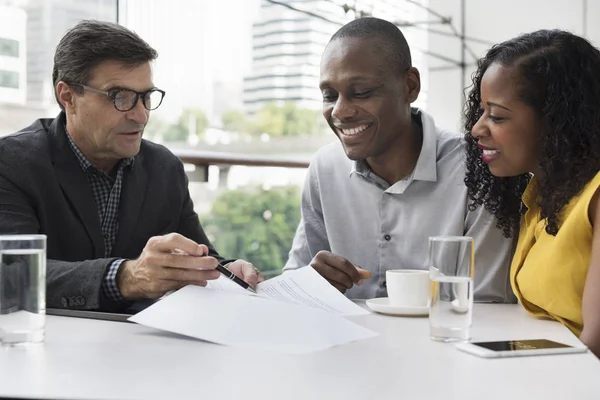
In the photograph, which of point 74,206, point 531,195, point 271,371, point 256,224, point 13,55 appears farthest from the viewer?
point 256,224

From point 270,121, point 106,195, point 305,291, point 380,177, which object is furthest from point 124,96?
point 270,121

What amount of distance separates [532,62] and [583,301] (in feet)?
1.69

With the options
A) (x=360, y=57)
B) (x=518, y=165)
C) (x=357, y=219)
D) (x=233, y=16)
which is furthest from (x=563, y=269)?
(x=233, y=16)

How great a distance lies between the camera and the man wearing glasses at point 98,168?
1.76 meters

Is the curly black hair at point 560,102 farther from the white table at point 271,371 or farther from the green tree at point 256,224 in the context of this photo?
the green tree at point 256,224

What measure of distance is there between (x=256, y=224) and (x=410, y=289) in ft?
6.89

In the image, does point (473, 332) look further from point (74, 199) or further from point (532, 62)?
point (74, 199)

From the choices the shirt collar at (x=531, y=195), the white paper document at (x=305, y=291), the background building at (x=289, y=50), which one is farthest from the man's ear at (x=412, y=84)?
the background building at (x=289, y=50)

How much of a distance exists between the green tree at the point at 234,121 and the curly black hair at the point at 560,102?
115 inches

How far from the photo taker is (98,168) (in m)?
1.95

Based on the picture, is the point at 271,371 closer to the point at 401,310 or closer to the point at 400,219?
the point at 401,310

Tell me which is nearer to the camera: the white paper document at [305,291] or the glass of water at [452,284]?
the glass of water at [452,284]

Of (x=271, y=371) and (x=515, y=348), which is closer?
(x=271, y=371)

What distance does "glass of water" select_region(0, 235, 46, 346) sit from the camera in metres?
1.14
